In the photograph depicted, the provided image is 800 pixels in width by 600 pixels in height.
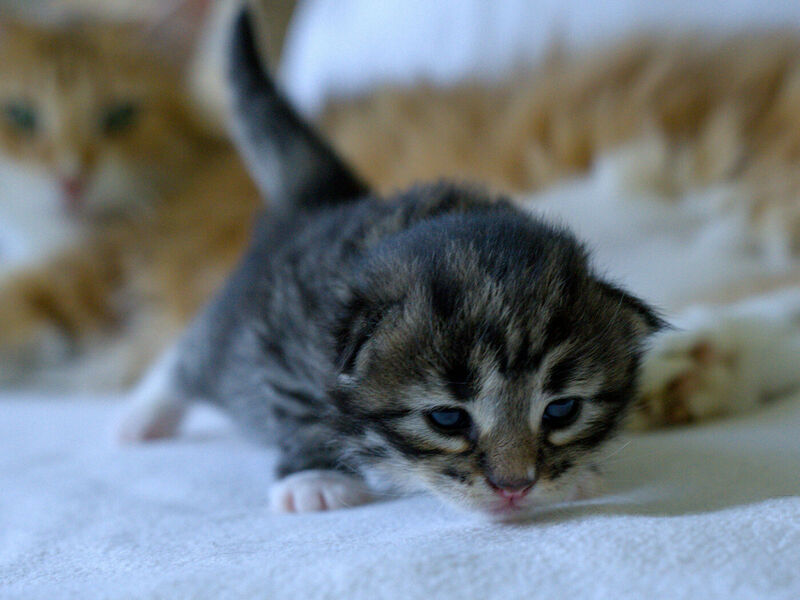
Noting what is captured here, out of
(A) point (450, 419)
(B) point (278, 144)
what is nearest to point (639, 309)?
(A) point (450, 419)

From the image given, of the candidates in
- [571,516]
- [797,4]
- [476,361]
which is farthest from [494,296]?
[797,4]

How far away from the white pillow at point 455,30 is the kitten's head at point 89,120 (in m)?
0.37

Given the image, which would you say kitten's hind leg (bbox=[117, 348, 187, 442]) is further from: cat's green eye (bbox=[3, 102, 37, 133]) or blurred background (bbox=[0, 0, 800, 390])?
cat's green eye (bbox=[3, 102, 37, 133])

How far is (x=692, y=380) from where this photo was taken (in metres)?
1.17

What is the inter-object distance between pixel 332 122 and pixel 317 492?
1342 mm

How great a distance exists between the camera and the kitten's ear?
0.94 metres

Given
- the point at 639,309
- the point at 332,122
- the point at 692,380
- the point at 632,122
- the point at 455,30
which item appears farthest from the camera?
the point at 332,122

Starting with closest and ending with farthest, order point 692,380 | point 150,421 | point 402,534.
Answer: point 402,534
point 692,380
point 150,421

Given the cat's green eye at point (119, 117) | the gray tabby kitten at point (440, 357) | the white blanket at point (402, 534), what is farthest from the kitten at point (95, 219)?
the gray tabby kitten at point (440, 357)

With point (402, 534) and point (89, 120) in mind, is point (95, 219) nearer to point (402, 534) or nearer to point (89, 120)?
point (89, 120)

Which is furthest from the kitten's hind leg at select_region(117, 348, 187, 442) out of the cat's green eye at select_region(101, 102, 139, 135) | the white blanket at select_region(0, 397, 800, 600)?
the cat's green eye at select_region(101, 102, 139, 135)

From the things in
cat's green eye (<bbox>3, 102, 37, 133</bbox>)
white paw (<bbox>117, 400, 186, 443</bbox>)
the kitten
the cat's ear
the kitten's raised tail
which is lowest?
the cat's ear

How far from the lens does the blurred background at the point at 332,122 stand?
1.58 m

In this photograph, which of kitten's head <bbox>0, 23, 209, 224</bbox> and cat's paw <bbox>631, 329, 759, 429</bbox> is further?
kitten's head <bbox>0, 23, 209, 224</bbox>
